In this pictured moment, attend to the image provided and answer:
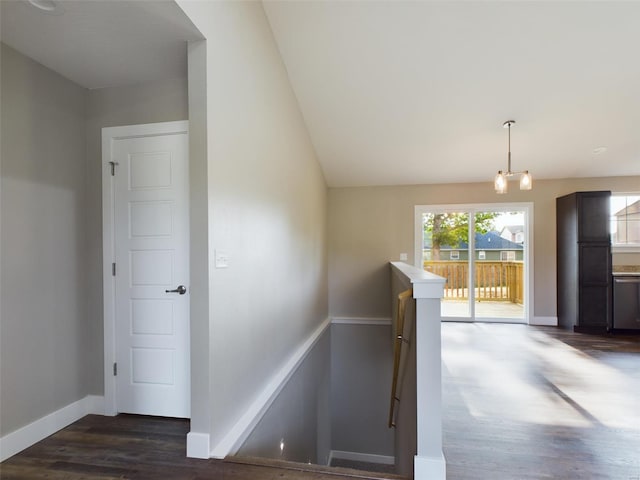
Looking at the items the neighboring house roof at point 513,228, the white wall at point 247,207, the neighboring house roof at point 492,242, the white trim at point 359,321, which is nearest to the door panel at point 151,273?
the white wall at point 247,207

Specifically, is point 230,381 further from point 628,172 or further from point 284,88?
point 628,172

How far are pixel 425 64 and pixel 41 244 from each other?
11.3ft

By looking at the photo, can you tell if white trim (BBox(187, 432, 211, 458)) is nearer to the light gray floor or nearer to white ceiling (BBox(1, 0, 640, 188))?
white ceiling (BBox(1, 0, 640, 188))

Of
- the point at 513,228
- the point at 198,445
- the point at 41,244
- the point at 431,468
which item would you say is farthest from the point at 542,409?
the point at 41,244

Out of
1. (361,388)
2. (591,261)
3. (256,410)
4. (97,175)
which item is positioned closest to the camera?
(256,410)

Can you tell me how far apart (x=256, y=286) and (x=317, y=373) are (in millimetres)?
2406

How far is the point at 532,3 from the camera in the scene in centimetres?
245

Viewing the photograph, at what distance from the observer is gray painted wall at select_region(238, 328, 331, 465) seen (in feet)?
7.63

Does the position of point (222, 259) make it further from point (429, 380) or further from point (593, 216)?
point (593, 216)

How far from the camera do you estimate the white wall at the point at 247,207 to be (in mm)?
1750

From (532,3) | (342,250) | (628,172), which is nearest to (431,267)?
(342,250)

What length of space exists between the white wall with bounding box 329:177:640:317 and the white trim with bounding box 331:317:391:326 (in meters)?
0.07

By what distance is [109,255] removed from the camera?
7.44ft

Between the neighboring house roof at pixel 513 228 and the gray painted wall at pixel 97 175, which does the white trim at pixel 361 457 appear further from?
the neighboring house roof at pixel 513 228
